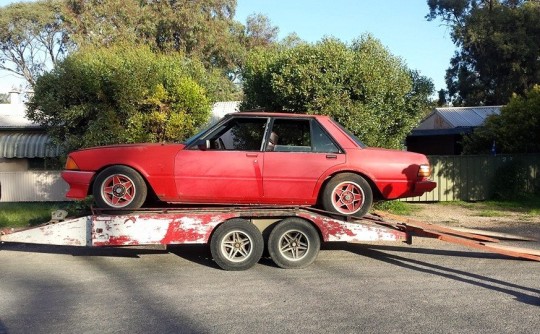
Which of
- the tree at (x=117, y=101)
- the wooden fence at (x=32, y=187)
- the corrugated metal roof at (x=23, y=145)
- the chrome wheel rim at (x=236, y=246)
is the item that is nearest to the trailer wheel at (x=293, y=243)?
the chrome wheel rim at (x=236, y=246)

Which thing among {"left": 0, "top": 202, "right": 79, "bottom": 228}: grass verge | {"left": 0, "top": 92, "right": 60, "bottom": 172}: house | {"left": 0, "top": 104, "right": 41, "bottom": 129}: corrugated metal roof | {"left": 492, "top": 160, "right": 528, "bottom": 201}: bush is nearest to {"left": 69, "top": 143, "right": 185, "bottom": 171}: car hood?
{"left": 0, "top": 202, "right": 79, "bottom": 228}: grass verge

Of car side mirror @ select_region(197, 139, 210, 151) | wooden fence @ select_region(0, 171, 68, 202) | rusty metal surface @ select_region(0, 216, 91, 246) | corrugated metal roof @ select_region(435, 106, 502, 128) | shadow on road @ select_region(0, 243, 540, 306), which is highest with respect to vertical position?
corrugated metal roof @ select_region(435, 106, 502, 128)

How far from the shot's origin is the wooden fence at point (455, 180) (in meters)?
16.2

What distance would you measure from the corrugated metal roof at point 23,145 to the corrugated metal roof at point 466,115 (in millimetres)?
18399

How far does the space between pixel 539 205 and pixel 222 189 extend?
11.1 metres

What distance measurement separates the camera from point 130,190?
25.1ft

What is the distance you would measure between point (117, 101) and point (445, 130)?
58.1 feet

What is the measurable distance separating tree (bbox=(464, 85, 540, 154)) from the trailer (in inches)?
417

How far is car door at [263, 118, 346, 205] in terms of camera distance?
762 centimetres

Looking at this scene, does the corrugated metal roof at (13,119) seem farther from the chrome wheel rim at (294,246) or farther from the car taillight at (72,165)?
the chrome wheel rim at (294,246)

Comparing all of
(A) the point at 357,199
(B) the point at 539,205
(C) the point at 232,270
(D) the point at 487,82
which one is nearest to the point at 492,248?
(A) the point at 357,199

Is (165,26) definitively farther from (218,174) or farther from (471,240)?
(471,240)

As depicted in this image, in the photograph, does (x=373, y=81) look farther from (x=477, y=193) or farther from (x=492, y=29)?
(x=492, y=29)

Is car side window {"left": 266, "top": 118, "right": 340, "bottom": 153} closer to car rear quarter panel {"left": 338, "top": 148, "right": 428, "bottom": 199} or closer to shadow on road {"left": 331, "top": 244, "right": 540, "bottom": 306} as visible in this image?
car rear quarter panel {"left": 338, "top": 148, "right": 428, "bottom": 199}
